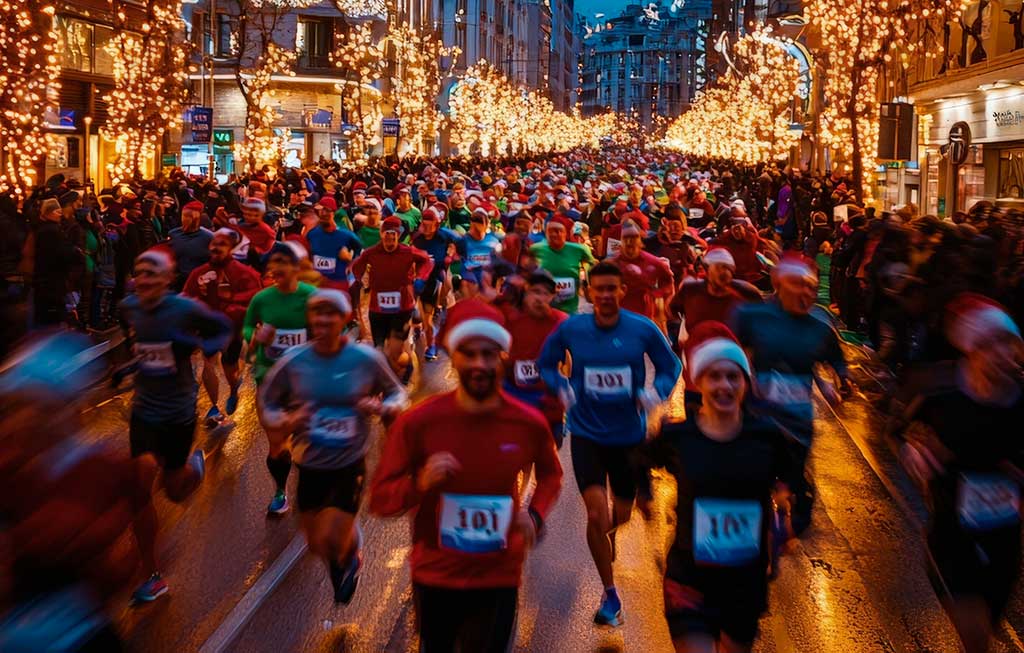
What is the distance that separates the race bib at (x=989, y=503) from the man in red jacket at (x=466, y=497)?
6.85ft

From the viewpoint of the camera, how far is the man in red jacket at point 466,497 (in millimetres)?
4906

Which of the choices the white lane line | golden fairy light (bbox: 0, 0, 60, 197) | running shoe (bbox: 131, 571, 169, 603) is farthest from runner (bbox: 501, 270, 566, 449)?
golden fairy light (bbox: 0, 0, 60, 197)

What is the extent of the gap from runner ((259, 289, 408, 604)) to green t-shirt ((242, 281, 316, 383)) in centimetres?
202

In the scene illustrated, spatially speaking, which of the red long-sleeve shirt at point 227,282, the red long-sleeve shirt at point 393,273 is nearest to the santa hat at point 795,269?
the red long-sleeve shirt at point 227,282

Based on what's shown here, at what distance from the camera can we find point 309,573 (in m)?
7.86

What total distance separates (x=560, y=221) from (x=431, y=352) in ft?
14.7

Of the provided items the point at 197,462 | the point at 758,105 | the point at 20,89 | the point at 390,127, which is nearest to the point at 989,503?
the point at 197,462

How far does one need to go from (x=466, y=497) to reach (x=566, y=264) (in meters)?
7.00

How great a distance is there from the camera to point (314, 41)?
209 feet

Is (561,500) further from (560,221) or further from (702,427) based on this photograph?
(702,427)

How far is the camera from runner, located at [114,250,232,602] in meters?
7.30

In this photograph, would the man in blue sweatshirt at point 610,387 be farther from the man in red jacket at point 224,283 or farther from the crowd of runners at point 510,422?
the man in red jacket at point 224,283

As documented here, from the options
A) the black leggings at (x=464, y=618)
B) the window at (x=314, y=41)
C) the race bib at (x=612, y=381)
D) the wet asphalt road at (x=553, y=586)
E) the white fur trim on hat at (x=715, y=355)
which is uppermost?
the window at (x=314, y=41)

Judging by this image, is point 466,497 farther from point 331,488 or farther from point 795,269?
point 795,269
